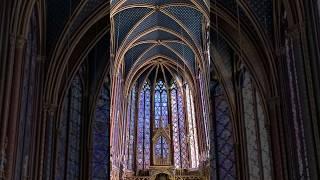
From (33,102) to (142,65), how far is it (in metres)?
13.1

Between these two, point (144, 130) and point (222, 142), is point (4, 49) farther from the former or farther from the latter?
point (144, 130)

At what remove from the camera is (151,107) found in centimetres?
3453

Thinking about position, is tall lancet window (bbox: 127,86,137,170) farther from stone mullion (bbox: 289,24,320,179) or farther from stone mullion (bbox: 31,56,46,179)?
stone mullion (bbox: 289,24,320,179)

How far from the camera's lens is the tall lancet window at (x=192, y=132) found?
3225 cm

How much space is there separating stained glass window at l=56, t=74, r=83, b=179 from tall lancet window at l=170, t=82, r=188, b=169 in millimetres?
9018

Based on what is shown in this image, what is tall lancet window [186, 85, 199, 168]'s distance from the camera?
32250mm

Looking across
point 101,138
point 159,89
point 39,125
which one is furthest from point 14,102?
point 159,89

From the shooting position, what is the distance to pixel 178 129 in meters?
33.9

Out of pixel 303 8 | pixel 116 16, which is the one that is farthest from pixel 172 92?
pixel 303 8

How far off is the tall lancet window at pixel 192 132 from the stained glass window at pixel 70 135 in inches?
347

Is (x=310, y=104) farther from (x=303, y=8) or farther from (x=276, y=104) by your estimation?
(x=276, y=104)

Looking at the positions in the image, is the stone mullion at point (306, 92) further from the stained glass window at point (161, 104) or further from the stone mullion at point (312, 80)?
the stained glass window at point (161, 104)

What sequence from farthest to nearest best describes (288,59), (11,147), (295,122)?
(288,59) → (295,122) → (11,147)

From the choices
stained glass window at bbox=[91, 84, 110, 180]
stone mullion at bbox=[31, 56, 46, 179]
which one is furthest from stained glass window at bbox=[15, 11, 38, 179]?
stained glass window at bbox=[91, 84, 110, 180]
